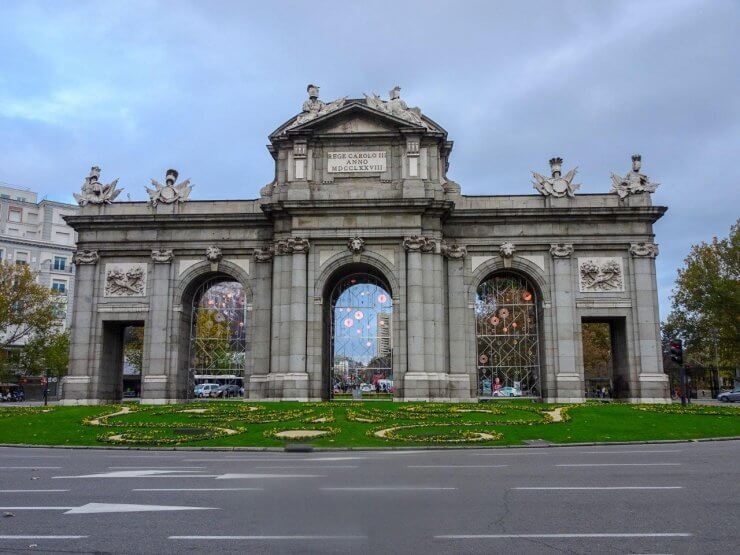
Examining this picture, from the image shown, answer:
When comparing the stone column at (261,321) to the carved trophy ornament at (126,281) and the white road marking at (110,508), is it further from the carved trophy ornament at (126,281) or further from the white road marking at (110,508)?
the white road marking at (110,508)

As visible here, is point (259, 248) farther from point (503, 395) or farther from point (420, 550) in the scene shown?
point (420, 550)

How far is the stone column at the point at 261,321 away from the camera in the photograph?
43.5m

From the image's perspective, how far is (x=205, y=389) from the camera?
67125 mm

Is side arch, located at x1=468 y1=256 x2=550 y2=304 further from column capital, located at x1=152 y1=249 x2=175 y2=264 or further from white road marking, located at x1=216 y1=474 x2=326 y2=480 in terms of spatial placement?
white road marking, located at x1=216 y1=474 x2=326 y2=480

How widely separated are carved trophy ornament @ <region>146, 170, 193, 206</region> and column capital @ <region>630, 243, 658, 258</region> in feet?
96.9

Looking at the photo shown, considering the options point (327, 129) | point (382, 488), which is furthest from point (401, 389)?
point (382, 488)

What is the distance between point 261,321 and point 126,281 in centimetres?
959

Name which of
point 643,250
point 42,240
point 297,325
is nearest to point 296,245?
point 297,325

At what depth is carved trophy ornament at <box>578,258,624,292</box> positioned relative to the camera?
145ft

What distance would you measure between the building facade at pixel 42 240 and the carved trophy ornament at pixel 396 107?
6116 cm

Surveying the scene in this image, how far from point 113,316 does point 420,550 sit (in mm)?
40531

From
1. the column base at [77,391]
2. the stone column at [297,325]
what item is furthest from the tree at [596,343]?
the column base at [77,391]

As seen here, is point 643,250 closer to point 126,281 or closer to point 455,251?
point 455,251

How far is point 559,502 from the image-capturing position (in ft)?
38.8
